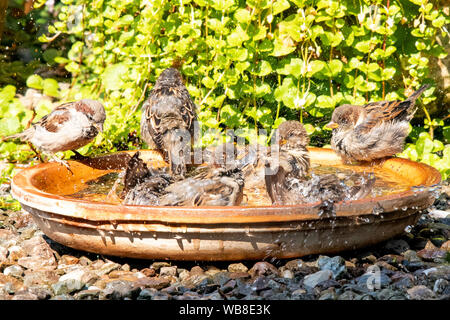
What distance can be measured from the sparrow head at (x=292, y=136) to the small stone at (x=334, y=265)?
175cm

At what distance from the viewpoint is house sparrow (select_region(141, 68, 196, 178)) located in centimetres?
509

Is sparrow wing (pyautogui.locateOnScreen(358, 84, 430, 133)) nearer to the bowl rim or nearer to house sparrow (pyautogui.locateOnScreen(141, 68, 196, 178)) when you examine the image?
house sparrow (pyautogui.locateOnScreen(141, 68, 196, 178))

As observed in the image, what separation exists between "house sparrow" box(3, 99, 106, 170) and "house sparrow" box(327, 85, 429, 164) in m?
2.30

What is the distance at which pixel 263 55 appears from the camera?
5.81 meters

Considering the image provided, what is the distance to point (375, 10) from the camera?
214 inches

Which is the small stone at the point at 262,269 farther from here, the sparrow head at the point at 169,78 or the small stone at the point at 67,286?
the sparrow head at the point at 169,78

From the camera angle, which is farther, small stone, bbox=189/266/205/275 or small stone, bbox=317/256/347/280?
small stone, bbox=189/266/205/275

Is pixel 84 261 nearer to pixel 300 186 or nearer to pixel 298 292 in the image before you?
pixel 298 292

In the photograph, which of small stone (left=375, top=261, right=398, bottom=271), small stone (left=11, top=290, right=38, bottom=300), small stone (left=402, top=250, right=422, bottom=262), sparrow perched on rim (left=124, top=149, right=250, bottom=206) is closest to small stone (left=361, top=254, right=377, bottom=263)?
small stone (left=375, top=261, right=398, bottom=271)

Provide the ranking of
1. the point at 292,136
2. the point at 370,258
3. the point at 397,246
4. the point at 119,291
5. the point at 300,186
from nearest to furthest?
the point at 119,291 → the point at 370,258 → the point at 397,246 → the point at 300,186 → the point at 292,136

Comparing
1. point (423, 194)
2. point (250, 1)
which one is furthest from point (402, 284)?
point (250, 1)

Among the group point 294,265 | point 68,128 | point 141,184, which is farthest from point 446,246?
point 68,128

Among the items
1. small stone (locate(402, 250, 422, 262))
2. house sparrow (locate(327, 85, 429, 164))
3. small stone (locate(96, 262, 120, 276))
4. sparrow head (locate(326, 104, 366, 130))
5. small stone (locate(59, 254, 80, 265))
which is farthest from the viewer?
sparrow head (locate(326, 104, 366, 130))

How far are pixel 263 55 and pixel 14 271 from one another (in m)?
3.35
